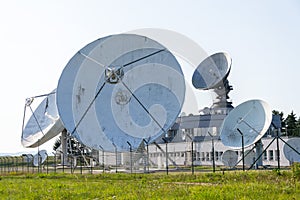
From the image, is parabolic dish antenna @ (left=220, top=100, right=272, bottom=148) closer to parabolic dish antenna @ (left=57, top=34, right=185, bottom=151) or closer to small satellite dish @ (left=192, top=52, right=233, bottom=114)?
parabolic dish antenna @ (left=57, top=34, right=185, bottom=151)

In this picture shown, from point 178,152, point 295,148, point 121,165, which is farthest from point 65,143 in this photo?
point 295,148

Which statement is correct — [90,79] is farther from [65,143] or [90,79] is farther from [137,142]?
[65,143]

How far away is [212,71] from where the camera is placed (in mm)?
51594

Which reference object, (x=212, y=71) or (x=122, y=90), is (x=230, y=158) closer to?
(x=122, y=90)

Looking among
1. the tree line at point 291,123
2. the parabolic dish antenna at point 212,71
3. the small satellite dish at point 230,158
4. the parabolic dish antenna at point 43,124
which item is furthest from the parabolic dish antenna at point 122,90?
the tree line at point 291,123

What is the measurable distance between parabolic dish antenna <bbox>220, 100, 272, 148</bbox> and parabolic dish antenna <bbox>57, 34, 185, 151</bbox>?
16.3ft

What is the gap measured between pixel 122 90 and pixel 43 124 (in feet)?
57.6

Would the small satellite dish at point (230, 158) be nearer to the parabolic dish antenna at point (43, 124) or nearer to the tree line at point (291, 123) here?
the parabolic dish antenna at point (43, 124)

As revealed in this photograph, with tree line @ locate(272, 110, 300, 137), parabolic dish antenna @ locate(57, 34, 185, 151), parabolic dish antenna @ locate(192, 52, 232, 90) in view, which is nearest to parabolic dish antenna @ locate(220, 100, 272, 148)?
parabolic dish antenna @ locate(57, 34, 185, 151)

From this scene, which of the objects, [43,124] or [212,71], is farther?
[212,71]

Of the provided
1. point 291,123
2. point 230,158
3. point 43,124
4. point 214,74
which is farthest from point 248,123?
point 291,123

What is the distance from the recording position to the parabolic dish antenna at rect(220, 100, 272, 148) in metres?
32.5

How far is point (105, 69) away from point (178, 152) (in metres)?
26.9

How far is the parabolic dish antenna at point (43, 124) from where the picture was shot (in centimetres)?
4703
